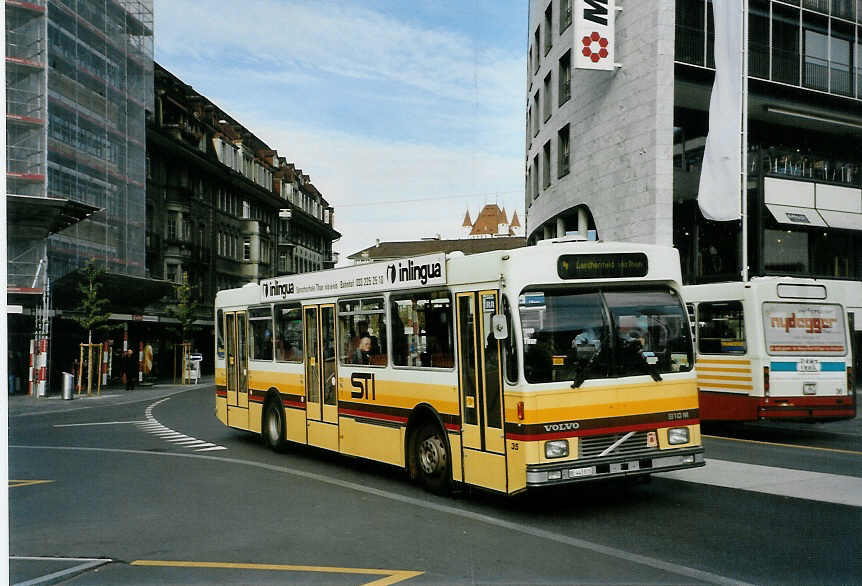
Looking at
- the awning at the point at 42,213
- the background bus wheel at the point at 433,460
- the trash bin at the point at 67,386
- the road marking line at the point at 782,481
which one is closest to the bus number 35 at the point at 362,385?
the background bus wheel at the point at 433,460

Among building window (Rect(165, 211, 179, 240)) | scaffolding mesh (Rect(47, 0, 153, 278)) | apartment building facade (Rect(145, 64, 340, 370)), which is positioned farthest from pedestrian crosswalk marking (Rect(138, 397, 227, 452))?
building window (Rect(165, 211, 179, 240))

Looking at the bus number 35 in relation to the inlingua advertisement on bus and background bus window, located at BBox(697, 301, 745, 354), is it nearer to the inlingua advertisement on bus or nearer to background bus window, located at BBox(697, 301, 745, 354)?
background bus window, located at BBox(697, 301, 745, 354)

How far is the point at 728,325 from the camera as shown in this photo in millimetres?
15977

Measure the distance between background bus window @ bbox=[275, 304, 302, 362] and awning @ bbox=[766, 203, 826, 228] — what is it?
21141 mm

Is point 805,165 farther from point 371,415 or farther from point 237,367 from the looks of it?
point 371,415

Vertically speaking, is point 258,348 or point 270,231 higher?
point 270,231

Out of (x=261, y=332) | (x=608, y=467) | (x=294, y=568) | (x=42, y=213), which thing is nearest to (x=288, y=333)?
(x=261, y=332)

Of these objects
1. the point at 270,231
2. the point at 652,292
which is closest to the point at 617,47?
the point at 652,292

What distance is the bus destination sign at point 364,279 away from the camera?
10469 mm

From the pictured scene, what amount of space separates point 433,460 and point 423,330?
151 cm

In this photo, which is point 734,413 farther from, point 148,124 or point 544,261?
point 148,124

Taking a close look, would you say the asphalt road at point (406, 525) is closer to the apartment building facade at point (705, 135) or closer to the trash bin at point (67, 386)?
the apartment building facade at point (705, 135)

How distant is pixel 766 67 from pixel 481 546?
28770 millimetres

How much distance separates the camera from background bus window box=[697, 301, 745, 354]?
1577cm
